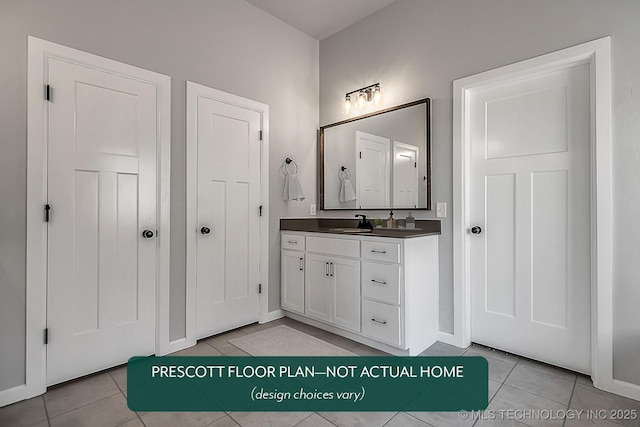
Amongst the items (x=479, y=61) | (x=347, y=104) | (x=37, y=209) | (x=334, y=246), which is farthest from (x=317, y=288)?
(x=479, y=61)

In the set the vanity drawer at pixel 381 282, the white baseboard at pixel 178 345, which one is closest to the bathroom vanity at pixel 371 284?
the vanity drawer at pixel 381 282

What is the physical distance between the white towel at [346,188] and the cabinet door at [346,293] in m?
0.84

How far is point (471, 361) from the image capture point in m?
2.23

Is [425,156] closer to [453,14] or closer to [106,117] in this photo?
[453,14]

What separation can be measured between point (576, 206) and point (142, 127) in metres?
3.03

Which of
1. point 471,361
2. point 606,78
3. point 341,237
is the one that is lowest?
point 471,361

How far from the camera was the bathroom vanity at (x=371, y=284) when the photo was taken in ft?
7.34

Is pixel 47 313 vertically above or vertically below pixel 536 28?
below

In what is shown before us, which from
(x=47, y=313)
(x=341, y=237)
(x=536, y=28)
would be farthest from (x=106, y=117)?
(x=536, y=28)

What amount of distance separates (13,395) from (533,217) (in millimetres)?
3453

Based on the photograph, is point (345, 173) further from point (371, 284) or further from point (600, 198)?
point (600, 198)

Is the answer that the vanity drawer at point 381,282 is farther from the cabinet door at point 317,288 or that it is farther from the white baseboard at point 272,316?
the white baseboard at point 272,316

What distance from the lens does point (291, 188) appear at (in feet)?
10.4

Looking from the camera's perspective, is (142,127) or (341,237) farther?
(341,237)
